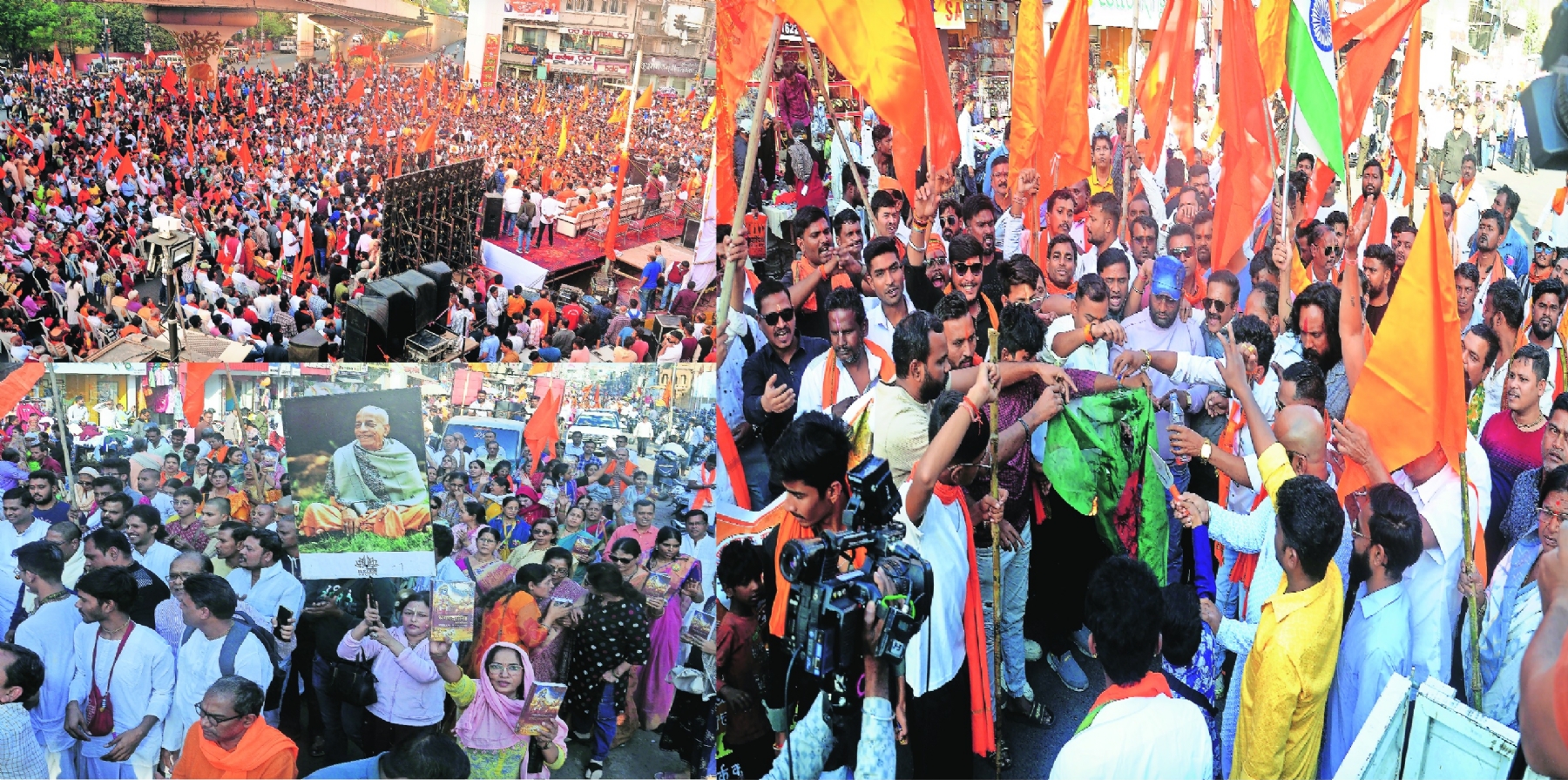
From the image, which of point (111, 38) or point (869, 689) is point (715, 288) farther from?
point (111, 38)

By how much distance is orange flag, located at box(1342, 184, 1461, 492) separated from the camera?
417 cm

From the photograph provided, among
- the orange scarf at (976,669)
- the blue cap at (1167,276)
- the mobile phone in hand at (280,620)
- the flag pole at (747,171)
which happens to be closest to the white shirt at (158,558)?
the mobile phone in hand at (280,620)

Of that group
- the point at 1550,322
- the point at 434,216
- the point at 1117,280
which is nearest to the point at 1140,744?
the point at 1117,280

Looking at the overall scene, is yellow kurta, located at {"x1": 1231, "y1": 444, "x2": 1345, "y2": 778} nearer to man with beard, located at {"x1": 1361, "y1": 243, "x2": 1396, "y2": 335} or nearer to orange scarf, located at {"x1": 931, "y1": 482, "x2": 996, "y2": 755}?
orange scarf, located at {"x1": 931, "y1": 482, "x2": 996, "y2": 755}

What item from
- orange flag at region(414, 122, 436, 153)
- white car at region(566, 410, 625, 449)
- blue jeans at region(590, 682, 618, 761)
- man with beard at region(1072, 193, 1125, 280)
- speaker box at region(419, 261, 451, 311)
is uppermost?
orange flag at region(414, 122, 436, 153)

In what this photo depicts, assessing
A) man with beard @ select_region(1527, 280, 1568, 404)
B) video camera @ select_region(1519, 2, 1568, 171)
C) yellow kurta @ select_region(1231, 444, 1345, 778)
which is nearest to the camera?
video camera @ select_region(1519, 2, 1568, 171)

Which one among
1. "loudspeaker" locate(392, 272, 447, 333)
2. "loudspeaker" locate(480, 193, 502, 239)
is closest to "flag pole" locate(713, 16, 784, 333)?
"loudspeaker" locate(480, 193, 502, 239)

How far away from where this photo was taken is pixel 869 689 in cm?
345

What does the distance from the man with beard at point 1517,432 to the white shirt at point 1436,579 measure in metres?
0.39

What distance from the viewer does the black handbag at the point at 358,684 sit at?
447cm

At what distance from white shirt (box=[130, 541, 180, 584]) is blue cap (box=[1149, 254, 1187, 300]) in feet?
12.8

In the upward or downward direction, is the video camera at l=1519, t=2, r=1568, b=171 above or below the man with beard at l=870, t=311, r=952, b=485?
above

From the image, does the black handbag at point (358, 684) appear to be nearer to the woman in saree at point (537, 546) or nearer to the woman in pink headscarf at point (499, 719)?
the woman in pink headscarf at point (499, 719)

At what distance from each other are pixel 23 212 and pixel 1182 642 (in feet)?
13.8
